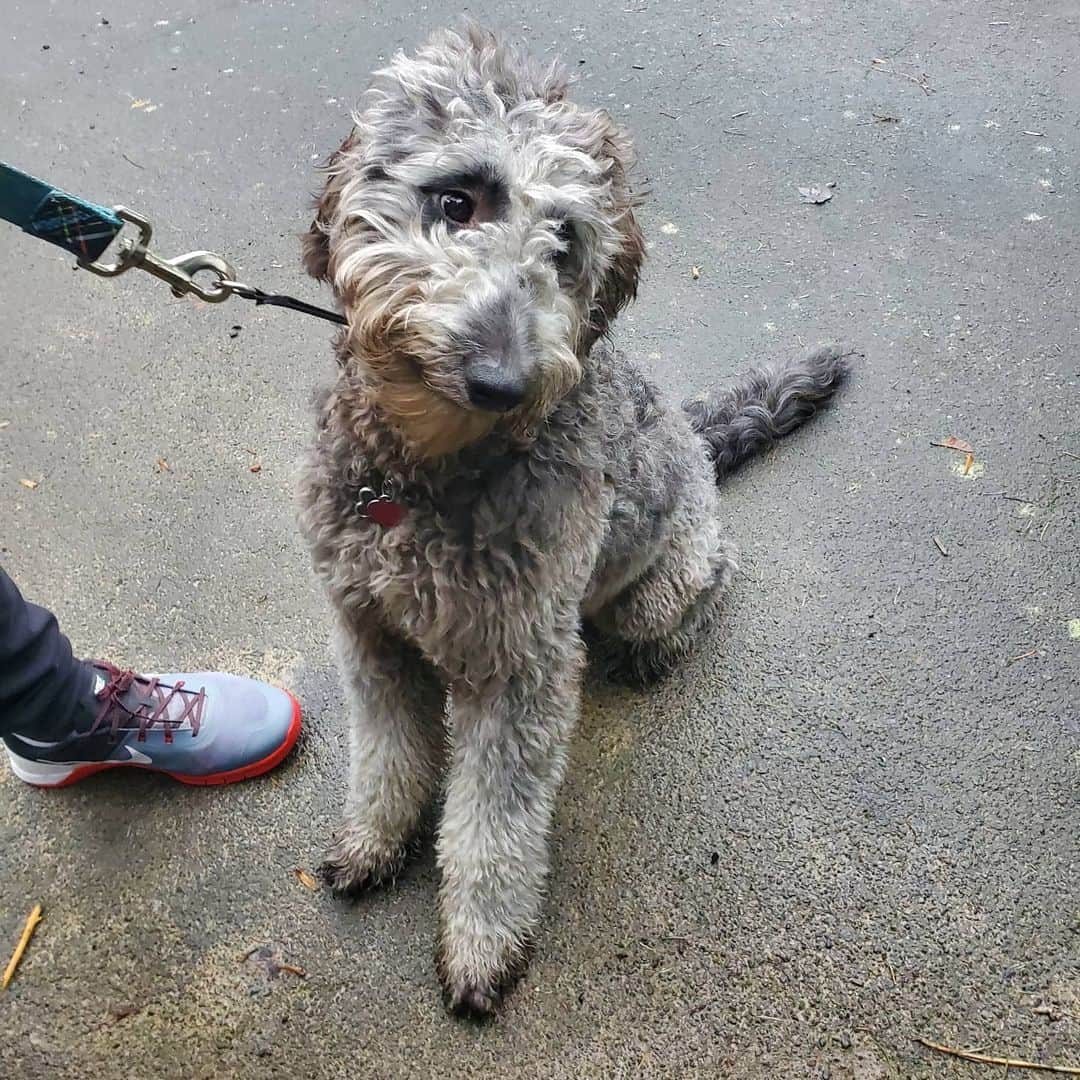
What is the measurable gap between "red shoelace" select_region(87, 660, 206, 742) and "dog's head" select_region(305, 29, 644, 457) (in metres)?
1.25

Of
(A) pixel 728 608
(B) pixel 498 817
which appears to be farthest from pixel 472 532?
(A) pixel 728 608

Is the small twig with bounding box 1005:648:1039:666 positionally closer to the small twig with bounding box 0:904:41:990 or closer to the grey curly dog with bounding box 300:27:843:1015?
the grey curly dog with bounding box 300:27:843:1015

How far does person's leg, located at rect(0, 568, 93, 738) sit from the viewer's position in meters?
2.09

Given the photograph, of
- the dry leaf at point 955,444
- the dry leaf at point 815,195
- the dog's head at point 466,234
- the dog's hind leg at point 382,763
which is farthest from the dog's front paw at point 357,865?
the dry leaf at point 815,195

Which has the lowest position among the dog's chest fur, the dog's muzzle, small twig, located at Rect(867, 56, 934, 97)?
small twig, located at Rect(867, 56, 934, 97)

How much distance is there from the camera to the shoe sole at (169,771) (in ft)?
8.16

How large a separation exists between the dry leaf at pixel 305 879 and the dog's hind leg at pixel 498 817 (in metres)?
0.37

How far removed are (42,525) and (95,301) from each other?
1336 millimetres

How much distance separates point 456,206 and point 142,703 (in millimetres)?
1643

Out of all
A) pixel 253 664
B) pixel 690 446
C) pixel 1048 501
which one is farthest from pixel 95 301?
pixel 1048 501

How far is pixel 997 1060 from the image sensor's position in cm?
214

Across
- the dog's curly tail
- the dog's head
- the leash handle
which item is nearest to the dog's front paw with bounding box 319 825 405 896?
the dog's head

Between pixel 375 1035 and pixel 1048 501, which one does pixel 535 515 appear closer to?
pixel 375 1035

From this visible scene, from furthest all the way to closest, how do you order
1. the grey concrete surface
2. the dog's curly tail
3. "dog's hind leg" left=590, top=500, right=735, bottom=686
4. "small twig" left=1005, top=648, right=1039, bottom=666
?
1. the dog's curly tail
2. "small twig" left=1005, top=648, right=1039, bottom=666
3. "dog's hind leg" left=590, top=500, right=735, bottom=686
4. the grey concrete surface
